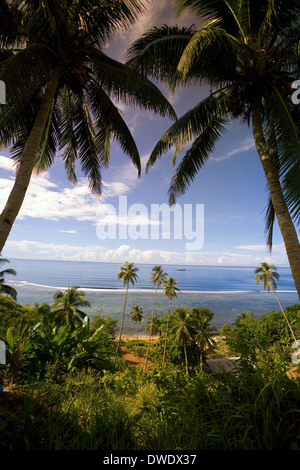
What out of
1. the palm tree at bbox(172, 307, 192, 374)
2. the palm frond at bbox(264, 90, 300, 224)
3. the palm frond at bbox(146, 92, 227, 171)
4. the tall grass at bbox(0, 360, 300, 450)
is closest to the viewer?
the tall grass at bbox(0, 360, 300, 450)

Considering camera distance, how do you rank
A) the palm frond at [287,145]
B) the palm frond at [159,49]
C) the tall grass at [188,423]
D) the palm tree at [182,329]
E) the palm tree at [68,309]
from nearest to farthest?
the tall grass at [188,423] → the palm frond at [287,145] → the palm frond at [159,49] → the palm tree at [68,309] → the palm tree at [182,329]

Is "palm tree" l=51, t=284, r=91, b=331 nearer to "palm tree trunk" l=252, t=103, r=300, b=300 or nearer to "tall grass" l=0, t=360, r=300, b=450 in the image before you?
"tall grass" l=0, t=360, r=300, b=450

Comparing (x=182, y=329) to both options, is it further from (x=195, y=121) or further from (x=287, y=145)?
(x=287, y=145)

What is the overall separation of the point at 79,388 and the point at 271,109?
20.9 feet

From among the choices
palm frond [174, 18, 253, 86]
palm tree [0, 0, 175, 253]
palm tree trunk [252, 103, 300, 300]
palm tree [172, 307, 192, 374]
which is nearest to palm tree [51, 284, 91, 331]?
palm tree [172, 307, 192, 374]

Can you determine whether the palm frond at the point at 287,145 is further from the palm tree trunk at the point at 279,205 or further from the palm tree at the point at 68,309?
the palm tree at the point at 68,309

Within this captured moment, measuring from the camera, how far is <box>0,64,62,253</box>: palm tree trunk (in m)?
3.52

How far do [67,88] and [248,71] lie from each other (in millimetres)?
4597

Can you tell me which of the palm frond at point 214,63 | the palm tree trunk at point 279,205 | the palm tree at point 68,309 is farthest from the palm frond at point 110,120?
the palm tree at point 68,309

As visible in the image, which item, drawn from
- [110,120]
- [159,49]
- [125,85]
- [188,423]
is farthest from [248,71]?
[188,423]

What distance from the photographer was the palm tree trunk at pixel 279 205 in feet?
12.0

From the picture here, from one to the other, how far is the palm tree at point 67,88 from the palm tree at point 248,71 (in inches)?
30.7
